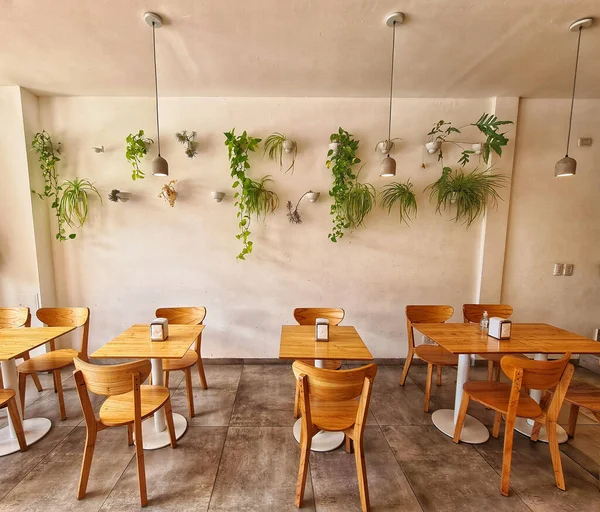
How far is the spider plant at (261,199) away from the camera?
10.0 ft

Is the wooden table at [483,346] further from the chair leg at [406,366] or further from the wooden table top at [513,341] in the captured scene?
the chair leg at [406,366]

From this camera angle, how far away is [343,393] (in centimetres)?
151

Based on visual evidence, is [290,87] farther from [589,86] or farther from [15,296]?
[15,296]

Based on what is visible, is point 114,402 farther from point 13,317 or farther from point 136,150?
point 136,150

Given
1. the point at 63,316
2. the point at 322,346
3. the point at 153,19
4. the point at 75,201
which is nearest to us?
the point at 153,19

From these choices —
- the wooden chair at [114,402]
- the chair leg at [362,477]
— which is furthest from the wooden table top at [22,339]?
the chair leg at [362,477]

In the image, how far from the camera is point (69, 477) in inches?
71.7

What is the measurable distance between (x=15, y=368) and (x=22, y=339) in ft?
0.79

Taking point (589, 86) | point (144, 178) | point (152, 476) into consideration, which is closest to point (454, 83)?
point (589, 86)

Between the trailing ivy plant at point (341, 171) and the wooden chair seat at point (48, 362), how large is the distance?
2.78 metres

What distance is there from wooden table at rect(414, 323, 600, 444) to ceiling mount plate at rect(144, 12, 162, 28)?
A: 316 centimetres

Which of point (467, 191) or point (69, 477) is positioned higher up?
point (467, 191)

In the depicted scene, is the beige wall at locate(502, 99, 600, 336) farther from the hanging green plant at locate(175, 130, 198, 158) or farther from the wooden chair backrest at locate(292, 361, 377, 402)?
the hanging green plant at locate(175, 130, 198, 158)

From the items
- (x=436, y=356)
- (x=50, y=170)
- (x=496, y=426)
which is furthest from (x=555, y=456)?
(x=50, y=170)
